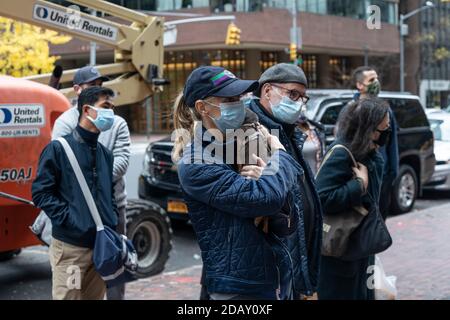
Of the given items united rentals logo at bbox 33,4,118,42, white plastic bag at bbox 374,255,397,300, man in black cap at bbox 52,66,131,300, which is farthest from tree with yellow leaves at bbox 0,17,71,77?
white plastic bag at bbox 374,255,397,300

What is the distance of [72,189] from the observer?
4.28 m

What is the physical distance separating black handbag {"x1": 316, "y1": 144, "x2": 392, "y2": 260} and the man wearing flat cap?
0.72 m

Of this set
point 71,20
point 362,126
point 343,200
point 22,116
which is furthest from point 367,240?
point 71,20

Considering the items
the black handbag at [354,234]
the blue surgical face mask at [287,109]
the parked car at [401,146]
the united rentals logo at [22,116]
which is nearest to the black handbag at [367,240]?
the black handbag at [354,234]

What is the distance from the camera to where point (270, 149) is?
2.86 meters

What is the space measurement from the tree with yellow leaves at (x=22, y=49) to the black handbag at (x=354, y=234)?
10.3 m

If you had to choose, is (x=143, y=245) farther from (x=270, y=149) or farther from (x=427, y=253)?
(x=270, y=149)

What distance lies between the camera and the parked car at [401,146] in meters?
9.12

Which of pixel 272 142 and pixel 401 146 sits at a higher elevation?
pixel 272 142

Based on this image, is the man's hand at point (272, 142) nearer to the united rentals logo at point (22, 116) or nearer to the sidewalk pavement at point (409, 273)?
the sidewalk pavement at point (409, 273)

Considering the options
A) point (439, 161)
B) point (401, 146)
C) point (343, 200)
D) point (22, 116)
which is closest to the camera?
point (343, 200)

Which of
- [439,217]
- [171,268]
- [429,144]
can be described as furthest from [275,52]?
[171,268]

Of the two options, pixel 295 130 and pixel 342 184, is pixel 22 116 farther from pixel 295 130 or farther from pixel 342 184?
pixel 295 130

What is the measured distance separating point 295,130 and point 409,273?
3496 mm
